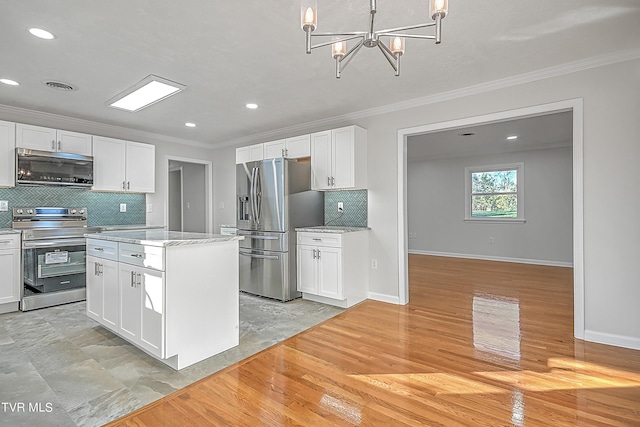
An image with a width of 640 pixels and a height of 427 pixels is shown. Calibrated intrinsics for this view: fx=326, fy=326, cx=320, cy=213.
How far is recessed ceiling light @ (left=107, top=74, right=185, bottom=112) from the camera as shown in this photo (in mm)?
3145

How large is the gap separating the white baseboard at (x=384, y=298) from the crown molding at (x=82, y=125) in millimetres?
4088

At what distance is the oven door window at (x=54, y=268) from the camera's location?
3643mm

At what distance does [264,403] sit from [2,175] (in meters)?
4.01

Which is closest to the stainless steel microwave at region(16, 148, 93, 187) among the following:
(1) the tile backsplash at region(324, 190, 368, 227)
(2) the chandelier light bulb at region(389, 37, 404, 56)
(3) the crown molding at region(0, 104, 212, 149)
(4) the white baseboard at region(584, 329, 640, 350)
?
(3) the crown molding at region(0, 104, 212, 149)

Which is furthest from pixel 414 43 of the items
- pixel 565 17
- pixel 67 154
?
pixel 67 154

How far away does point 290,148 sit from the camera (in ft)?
14.7

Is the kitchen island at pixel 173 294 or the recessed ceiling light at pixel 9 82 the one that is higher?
the recessed ceiling light at pixel 9 82

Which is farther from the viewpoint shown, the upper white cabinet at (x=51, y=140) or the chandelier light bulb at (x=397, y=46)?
the upper white cabinet at (x=51, y=140)

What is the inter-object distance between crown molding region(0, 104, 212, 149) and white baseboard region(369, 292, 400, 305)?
4.09 m

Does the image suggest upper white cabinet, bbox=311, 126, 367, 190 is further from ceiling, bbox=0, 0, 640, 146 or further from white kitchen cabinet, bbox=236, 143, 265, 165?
white kitchen cabinet, bbox=236, 143, 265, 165

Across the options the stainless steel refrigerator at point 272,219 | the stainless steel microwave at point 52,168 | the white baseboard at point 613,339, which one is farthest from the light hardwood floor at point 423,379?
the stainless steel microwave at point 52,168

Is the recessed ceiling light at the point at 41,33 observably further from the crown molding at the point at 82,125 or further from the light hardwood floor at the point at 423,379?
the light hardwood floor at the point at 423,379

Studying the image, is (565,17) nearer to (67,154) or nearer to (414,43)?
(414,43)

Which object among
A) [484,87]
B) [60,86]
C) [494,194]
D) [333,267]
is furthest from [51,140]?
[494,194]
